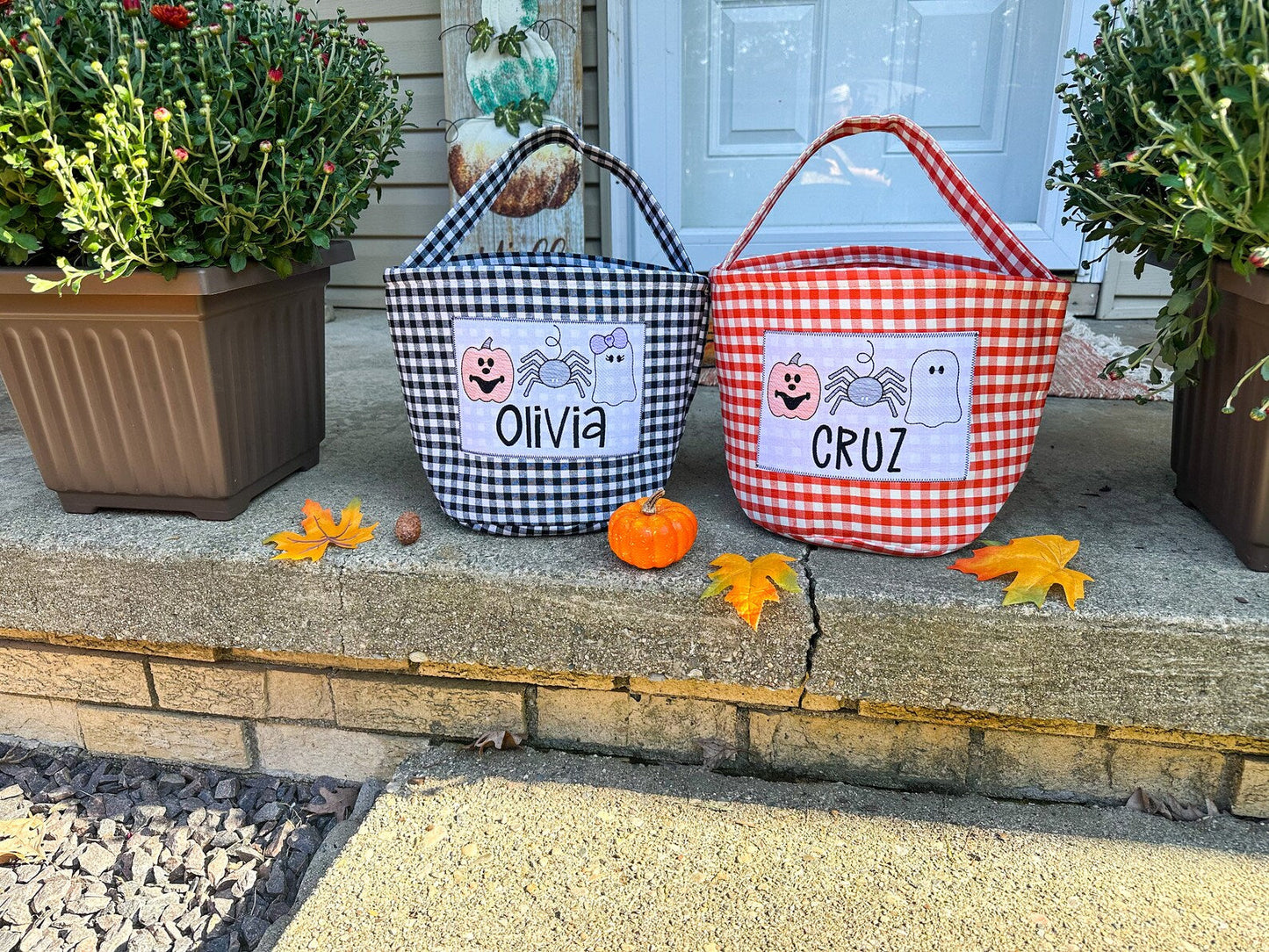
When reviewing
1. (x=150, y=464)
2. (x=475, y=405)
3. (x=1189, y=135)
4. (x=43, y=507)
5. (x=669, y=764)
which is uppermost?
(x=1189, y=135)

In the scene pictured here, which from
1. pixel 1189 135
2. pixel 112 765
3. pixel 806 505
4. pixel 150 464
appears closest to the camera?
pixel 1189 135

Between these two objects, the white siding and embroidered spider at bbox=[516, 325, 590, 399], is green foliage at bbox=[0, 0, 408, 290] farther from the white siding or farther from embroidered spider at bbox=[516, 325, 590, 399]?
the white siding

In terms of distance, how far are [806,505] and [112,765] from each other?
Result: 135 cm

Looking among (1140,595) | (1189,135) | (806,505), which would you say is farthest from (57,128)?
(1140,595)

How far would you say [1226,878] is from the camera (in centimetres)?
117

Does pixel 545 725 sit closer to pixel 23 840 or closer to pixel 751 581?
pixel 751 581

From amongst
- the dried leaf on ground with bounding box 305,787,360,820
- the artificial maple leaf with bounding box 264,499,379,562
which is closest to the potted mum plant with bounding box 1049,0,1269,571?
the artificial maple leaf with bounding box 264,499,379,562

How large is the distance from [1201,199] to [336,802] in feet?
5.13

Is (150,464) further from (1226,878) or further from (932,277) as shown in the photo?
(1226,878)

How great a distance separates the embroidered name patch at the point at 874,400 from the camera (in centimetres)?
124

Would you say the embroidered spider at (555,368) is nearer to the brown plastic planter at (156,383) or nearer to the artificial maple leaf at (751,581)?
the artificial maple leaf at (751,581)

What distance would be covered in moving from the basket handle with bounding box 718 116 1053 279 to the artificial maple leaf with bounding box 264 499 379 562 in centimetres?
72

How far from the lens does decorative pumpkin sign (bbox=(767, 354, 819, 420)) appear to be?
1289 mm

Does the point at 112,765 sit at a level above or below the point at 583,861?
below
